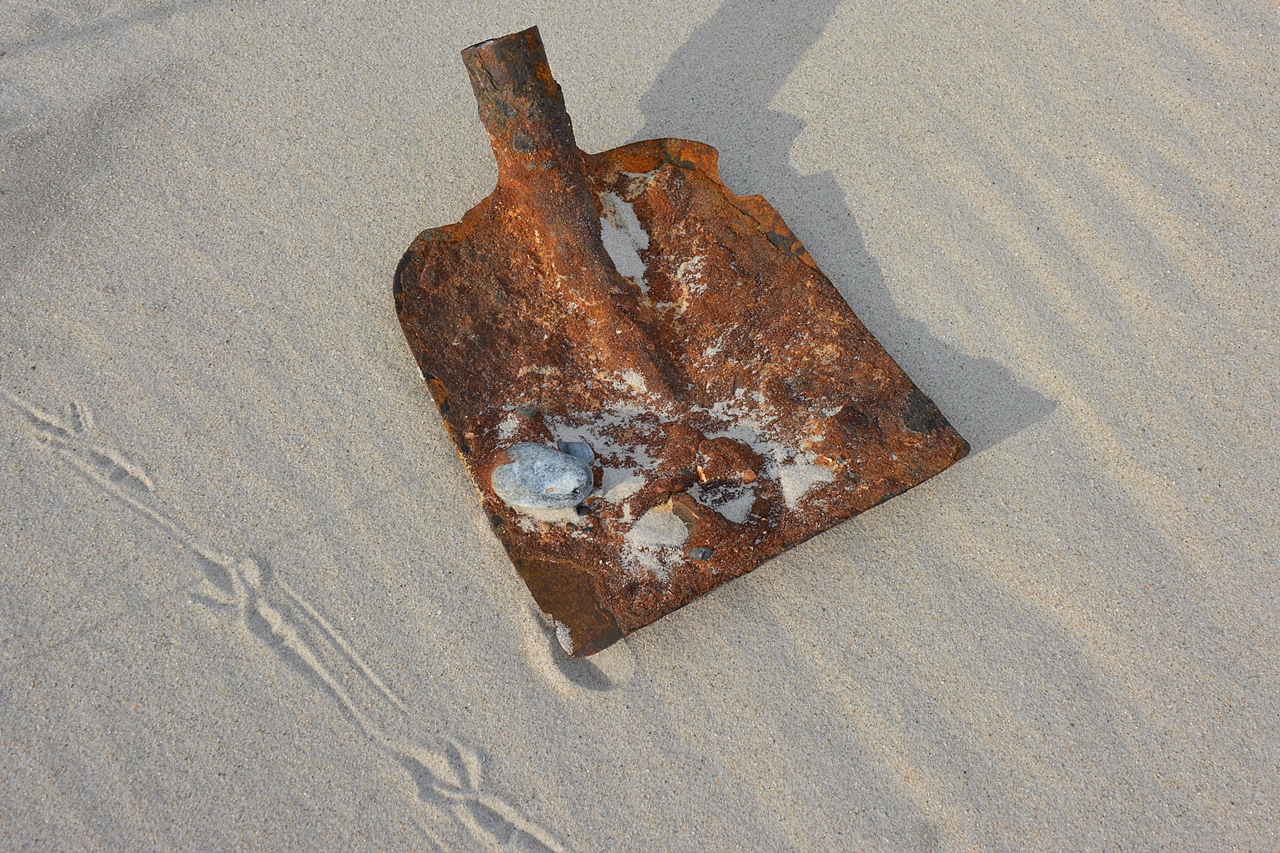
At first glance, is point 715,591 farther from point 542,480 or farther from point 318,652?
point 318,652

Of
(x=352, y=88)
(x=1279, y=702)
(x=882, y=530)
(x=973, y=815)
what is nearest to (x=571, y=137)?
(x=352, y=88)

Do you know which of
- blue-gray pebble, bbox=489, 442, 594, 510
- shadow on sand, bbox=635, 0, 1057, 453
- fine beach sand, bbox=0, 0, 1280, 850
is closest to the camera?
blue-gray pebble, bbox=489, 442, 594, 510

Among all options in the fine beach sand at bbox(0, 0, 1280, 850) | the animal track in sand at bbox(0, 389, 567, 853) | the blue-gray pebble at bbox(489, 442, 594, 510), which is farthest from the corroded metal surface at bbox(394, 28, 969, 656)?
the animal track in sand at bbox(0, 389, 567, 853)

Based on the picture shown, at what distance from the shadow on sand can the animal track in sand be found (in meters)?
1.68

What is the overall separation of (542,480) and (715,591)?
0.60m

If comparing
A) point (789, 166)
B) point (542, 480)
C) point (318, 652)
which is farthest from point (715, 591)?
point (789, 166)

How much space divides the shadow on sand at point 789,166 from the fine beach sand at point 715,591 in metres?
0.01

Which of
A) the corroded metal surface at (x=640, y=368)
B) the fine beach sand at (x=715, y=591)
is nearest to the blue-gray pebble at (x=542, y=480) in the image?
the corroded metal surface at (x=640, y=368)

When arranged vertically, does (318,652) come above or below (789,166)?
below

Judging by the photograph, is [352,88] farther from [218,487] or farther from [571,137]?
[218,487]

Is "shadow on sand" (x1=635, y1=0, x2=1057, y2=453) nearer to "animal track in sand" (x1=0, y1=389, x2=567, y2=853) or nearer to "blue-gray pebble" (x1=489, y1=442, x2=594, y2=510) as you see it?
"blue-gray pebble" (x1=489, y1=442, x2=594, y2=510)

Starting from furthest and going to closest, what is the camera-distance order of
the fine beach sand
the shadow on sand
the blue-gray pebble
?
the shadow on sand, the fine beach sand, the blue-gray pebble

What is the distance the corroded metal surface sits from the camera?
1913 mm

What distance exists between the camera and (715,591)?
2.14 metres
